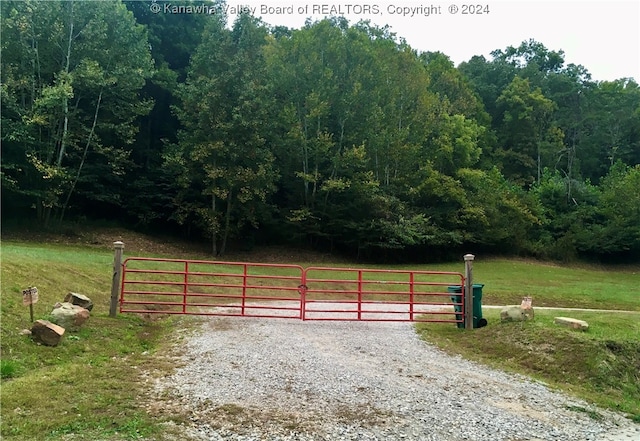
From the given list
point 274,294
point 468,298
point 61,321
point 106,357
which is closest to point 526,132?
point 274,294

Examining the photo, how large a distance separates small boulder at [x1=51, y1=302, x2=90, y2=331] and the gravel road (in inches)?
72.6

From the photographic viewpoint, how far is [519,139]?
5031cm

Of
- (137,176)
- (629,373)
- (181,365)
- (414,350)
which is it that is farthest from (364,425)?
(137,176)

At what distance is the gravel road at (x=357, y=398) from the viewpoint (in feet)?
16.4

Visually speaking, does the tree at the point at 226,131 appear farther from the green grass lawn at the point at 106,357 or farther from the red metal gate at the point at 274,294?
the green grass lawn at the point at 106,357

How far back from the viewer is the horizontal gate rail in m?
10.3

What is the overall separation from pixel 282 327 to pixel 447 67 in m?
40.2

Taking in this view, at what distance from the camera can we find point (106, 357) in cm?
705

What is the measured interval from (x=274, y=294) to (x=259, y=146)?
12.0 metres

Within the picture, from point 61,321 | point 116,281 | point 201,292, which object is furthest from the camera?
point 201,292

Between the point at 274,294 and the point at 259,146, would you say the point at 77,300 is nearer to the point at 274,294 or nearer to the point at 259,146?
the point at 274,294

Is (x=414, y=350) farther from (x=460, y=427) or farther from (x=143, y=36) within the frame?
(x=143, y=36)

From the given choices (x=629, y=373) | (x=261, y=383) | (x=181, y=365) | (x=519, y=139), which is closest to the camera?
(x=261, y=383)

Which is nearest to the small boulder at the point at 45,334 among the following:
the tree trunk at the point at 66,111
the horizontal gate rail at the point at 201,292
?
the horizontal gate rail at the point at 201,292
